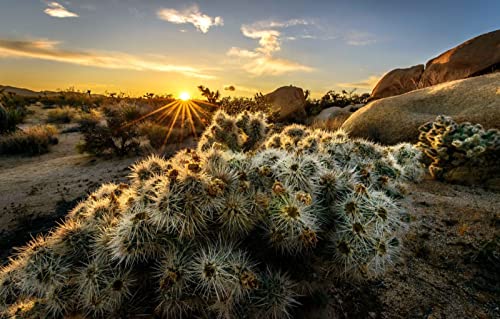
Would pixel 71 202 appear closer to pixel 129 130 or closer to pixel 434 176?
pixel 129 130

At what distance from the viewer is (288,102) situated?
53.7 feet

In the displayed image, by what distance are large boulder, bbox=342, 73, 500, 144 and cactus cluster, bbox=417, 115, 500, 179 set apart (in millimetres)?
1728

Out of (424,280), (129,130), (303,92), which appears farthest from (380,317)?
(303,92)

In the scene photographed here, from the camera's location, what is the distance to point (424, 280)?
2.73 metres

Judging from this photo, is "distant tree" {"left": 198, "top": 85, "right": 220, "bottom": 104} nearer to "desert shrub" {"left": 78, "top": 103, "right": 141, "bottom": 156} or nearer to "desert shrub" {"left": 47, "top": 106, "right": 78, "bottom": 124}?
"desert shrub" {"left": 78, "top": 103, "right": 141, "bottom": 156}

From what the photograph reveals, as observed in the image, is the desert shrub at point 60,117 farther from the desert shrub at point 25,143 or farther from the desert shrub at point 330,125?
the desert shrub at point 330,125

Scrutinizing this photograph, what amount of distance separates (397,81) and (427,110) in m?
10.2

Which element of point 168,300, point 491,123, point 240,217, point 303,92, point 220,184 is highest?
point 303,92

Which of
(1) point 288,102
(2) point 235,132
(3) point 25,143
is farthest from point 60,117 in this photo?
(2) point 235,132

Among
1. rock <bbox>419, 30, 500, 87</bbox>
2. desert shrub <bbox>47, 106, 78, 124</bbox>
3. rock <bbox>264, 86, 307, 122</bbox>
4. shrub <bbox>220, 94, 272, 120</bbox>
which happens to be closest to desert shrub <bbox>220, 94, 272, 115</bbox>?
shrub <bbox>220, 94, 272, 120</bbox>

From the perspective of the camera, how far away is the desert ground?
240 centimetres

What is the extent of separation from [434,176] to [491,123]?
2464 millimetres

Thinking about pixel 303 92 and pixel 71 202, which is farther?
pixel 303 92

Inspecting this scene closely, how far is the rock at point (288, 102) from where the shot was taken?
16.0m
